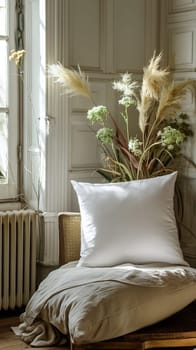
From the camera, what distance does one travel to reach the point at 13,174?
13.4 ft

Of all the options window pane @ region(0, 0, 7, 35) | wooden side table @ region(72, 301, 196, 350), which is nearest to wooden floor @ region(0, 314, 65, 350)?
wooden side table @ region(72, 301, 196, 350)

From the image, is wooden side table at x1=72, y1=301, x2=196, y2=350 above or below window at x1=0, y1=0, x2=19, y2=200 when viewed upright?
below

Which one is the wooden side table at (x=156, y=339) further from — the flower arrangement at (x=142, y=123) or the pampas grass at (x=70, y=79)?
the pampas grass at (x=70, y=79)

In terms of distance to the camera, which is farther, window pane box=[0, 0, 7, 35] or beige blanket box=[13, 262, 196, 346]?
window pane box=[0, 0, 7, 35]

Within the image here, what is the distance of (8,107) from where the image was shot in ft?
13.2

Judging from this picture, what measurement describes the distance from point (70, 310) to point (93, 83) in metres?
1.51

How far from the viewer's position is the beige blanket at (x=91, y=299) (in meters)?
3.01

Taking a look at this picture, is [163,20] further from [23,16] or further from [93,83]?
[23,16]

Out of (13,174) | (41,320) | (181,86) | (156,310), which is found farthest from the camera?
(13,174)

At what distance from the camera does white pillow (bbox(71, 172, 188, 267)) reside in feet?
11.5

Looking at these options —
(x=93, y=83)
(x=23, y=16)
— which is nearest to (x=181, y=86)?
(x=93, y=83)

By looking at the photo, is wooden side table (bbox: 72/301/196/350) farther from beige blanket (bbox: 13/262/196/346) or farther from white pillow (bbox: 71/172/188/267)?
white pillow (bbox: 71/172/188/267)

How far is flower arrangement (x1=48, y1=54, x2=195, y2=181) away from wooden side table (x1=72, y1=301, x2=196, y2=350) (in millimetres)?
1091

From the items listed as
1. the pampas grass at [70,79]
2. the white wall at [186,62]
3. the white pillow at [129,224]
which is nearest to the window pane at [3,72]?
the pampas grass at [70,79]
